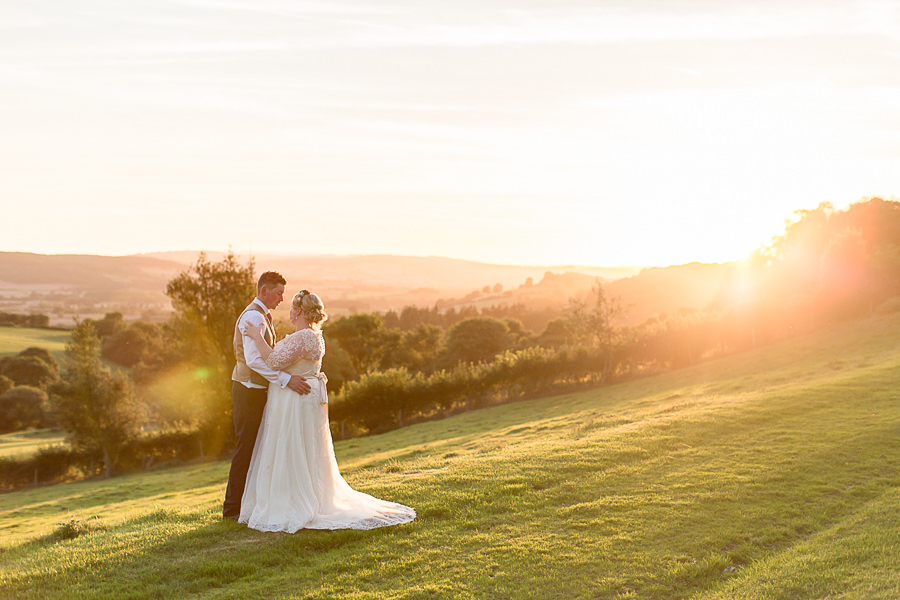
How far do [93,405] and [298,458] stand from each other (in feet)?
145

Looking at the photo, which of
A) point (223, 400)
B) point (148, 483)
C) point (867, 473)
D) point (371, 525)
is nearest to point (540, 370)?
point (223, 400)

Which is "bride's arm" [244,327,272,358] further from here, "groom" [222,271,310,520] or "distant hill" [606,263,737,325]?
"distant hill" [606,263,737,325]

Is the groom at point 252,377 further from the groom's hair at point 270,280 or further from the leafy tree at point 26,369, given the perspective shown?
the leafy tree at point 26,369

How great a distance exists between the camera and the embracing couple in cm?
880

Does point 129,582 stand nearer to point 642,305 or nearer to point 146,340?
point 146,340

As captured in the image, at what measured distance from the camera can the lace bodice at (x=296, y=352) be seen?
8.83 m

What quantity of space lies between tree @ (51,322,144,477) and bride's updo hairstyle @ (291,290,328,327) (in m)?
43.0

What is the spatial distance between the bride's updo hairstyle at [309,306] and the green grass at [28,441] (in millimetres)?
45788

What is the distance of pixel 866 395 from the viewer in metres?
20.1

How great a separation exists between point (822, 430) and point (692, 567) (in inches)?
396

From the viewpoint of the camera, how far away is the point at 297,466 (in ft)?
29.0

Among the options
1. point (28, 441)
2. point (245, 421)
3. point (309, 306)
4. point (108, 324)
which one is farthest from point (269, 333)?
point (108, 324)

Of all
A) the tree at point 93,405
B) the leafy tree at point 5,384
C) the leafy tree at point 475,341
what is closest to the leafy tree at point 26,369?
the leafy tree at point 5,384

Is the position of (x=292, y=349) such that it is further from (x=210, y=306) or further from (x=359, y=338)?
(x=359, y=338)
